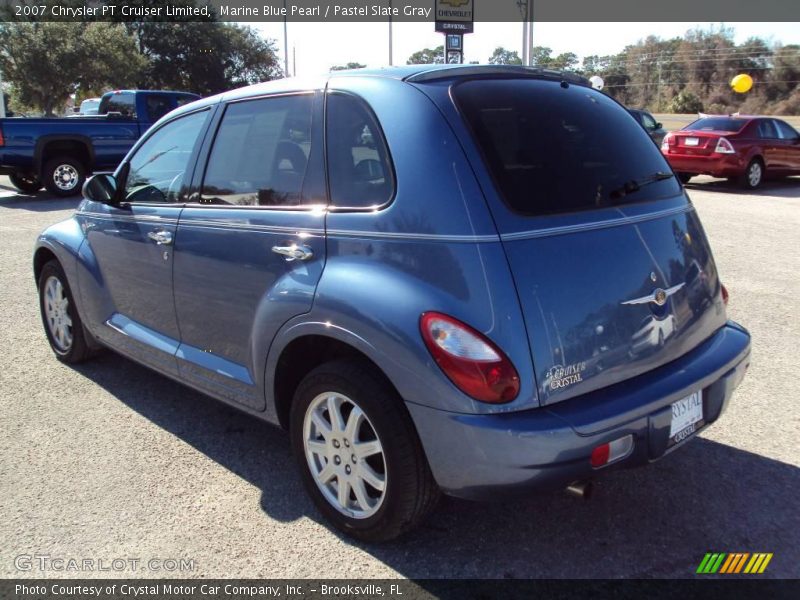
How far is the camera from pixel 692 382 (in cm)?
275

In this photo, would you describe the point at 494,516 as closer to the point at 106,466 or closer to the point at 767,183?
the point at 106,466

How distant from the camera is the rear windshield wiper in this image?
2.89m

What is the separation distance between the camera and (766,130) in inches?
596

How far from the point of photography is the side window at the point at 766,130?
14.9 m

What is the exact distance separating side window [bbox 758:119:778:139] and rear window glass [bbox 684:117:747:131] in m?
0.43

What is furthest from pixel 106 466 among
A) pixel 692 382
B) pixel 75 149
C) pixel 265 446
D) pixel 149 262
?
pixel 75 149

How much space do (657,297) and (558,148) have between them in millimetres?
709

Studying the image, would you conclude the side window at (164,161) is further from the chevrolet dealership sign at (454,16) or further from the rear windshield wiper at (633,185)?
the chevrolet dealership sign at (454,16)

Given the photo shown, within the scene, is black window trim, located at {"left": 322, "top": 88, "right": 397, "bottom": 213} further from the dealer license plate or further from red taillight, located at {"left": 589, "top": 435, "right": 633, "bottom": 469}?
the dealer license plate

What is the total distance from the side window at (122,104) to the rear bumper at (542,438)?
567 inches

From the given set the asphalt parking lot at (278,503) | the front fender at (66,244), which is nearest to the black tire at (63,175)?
the front fender at (66,244)

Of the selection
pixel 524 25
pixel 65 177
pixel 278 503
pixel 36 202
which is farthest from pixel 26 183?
pixel 524 25

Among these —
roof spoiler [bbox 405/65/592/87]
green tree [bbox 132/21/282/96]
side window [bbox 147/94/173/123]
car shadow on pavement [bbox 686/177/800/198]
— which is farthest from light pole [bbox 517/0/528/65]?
green tree [bbox 132/21/282/96]

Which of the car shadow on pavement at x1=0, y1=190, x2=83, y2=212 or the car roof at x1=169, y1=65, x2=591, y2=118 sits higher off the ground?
the car roof at x1=169, y1=65, x2=591, y2=118
